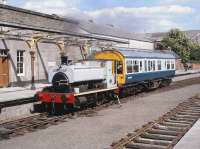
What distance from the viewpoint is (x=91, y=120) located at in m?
15.9

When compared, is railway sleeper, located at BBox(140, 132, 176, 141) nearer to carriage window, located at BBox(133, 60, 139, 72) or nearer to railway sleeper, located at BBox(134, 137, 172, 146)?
railway sleeper, located at BBox(134, 137, 172, 146)

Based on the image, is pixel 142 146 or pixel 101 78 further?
pixel 101 78

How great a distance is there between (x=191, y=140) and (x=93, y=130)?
3866 millimetres

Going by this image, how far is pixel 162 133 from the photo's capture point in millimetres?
12750

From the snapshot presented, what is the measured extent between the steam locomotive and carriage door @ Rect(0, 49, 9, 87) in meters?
6.88

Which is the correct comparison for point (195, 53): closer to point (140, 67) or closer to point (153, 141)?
point (140, 67)

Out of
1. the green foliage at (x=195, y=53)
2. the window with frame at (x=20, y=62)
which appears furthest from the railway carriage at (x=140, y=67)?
the green foliage at (x=195, y=53)

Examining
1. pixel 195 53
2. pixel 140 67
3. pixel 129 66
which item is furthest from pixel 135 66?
pixel 195 53

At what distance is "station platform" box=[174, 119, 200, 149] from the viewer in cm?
1020

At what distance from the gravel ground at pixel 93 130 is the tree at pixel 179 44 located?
5140 centimetres

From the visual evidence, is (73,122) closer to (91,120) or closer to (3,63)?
(91,120)

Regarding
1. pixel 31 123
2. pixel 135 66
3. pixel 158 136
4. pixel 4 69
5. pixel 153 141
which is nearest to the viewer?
pixel 153 141

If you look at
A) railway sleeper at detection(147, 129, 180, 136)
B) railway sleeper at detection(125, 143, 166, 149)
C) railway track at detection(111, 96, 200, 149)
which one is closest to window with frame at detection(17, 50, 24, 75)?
railway track at detection(111, 96, 200, 149)

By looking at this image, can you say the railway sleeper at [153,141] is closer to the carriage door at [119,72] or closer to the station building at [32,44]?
the carriage door at [119,72]
